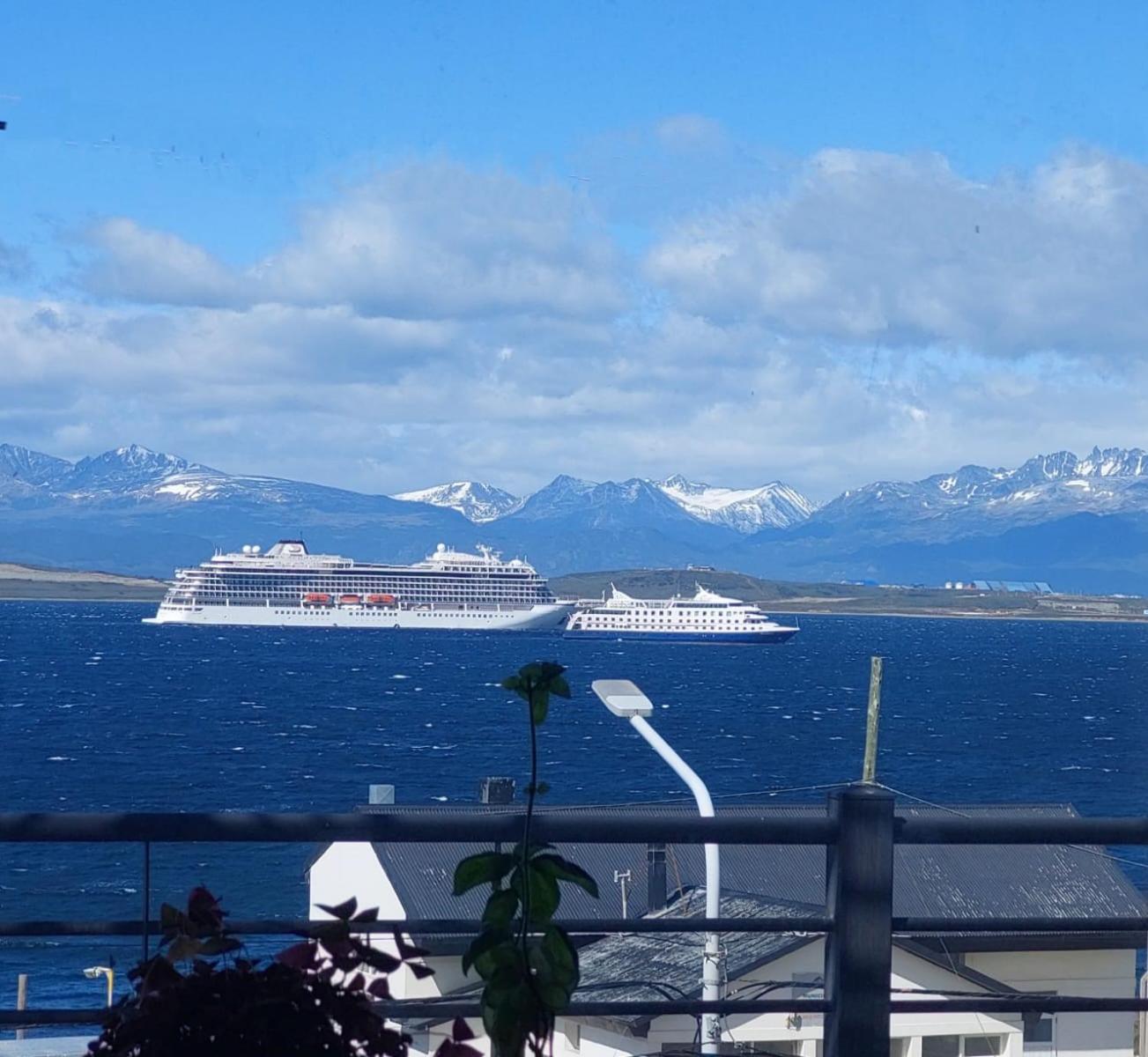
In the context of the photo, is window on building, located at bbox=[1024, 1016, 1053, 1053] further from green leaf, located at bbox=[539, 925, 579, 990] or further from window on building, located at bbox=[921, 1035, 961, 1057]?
green leaf, located at bbox=[539, 925, 579, 990]

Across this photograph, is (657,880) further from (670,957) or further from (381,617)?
(381,617)

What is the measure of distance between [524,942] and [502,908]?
0.17 ft

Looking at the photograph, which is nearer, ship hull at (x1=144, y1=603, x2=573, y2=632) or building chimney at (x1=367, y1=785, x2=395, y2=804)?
building chimney at (x1=367, y1=785, x2=395, y2=804)

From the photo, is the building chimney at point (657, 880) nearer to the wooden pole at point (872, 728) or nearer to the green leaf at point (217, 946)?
the wooden pole at point (872, 728)

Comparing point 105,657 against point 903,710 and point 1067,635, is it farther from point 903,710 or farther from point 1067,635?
point 1067,635

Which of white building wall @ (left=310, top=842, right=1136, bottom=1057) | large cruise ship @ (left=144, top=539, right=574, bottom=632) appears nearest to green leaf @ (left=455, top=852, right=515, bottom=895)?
white building wall @ (left=310, top=842, right=1136, bottom=1057)

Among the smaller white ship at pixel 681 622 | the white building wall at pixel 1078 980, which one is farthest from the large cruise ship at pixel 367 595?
the white building wall at pixel 1078 980

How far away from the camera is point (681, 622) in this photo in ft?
384

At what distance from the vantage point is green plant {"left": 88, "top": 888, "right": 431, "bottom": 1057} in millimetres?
1830

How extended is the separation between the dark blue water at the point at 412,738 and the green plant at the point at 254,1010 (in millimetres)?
11819

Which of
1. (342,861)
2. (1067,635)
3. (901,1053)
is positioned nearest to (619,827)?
(901,1053)

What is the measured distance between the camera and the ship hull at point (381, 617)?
117m

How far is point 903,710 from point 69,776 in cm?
3407

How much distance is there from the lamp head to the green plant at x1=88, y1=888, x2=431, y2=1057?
7292mm
